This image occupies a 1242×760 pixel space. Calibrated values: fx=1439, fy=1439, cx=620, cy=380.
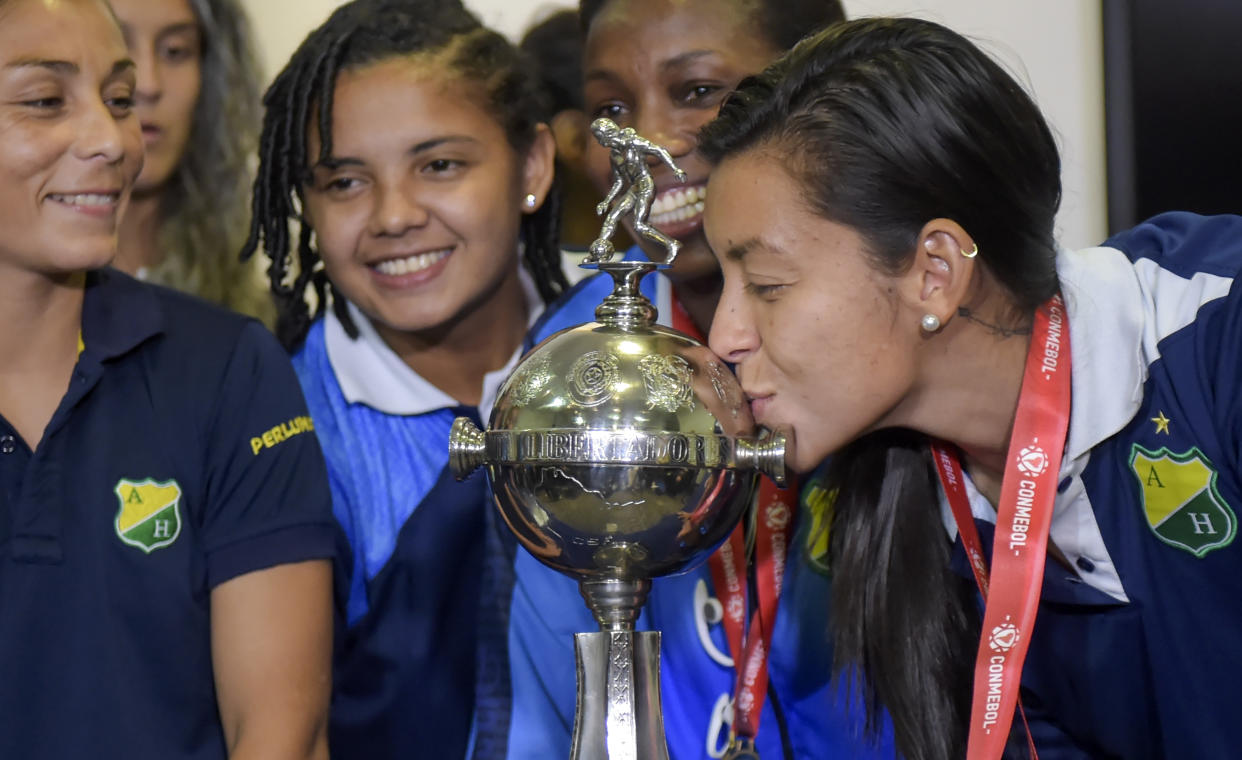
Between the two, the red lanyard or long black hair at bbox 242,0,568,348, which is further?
long black hair at bbox 242,0,568,348

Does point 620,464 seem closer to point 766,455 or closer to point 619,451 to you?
point 619,451

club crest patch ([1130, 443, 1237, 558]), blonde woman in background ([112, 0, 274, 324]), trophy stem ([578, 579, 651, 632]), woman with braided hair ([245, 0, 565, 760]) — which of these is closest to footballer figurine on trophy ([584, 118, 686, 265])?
trophy stem ([578, 579, 651, 632])

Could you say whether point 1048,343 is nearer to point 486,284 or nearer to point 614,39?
point 614,39

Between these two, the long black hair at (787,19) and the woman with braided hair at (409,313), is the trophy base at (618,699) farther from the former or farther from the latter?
the long black hair at (787,19)

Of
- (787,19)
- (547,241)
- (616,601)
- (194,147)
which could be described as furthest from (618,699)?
(194,147)

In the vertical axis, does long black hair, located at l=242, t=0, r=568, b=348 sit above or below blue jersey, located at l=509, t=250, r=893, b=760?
above

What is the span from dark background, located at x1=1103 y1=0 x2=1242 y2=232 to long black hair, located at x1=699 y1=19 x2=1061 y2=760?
605mm

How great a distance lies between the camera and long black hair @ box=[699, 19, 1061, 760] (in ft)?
3.71

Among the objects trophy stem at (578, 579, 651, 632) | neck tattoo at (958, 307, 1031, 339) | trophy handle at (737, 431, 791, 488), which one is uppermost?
neck tattoo at (958, 307, 1031, 339)

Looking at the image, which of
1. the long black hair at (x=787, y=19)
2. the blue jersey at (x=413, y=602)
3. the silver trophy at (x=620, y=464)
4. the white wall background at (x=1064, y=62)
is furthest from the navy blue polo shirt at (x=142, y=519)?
the white wall background at (x=1064, y=62)

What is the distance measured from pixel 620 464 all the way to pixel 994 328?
420mm

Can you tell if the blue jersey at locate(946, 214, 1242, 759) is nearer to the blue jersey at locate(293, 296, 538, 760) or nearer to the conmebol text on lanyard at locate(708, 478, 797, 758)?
the conmebol text on lanyard at locate(708, 478, 797, 758)

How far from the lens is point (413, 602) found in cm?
155

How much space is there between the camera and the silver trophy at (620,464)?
967 millimetres
